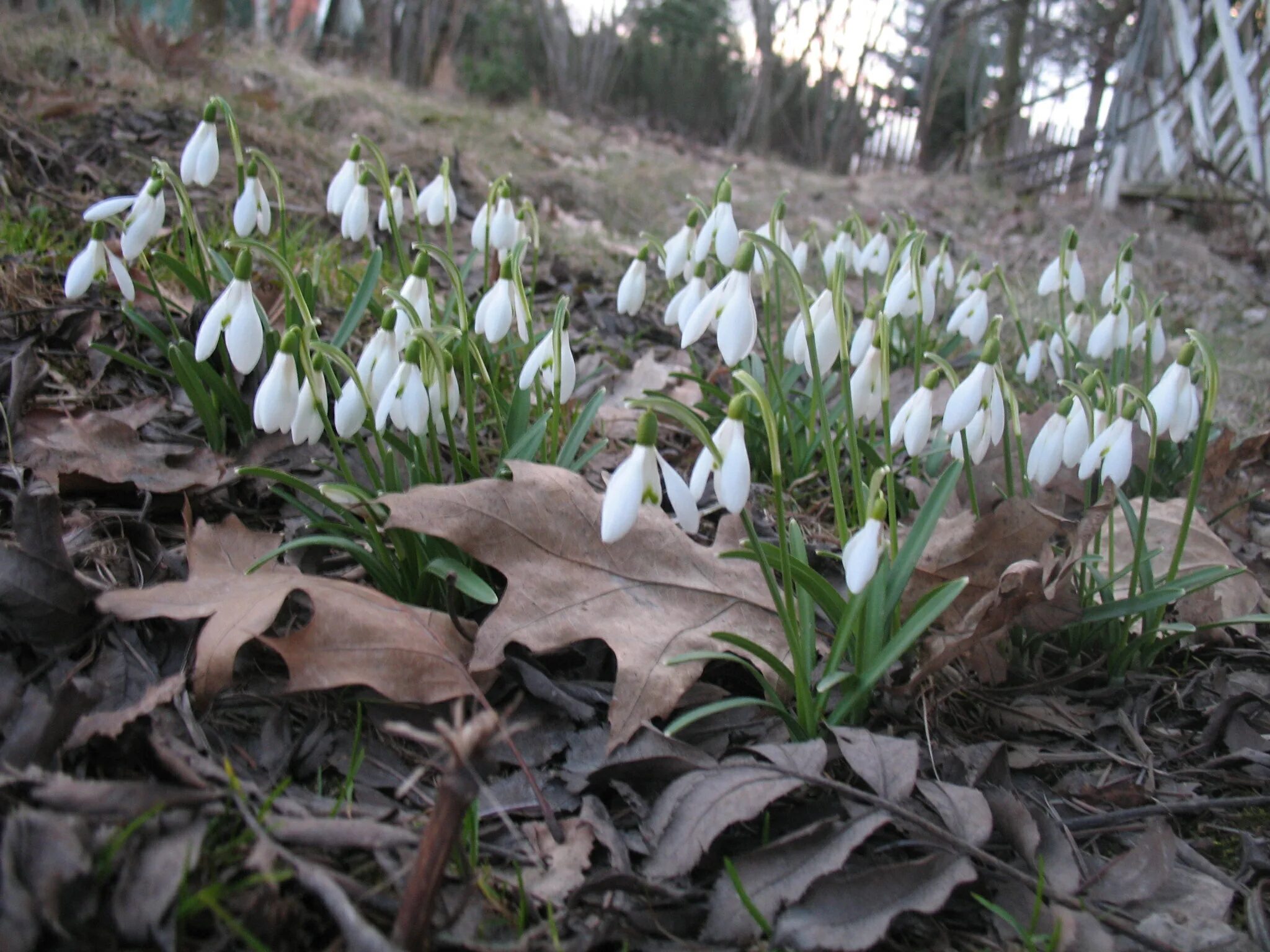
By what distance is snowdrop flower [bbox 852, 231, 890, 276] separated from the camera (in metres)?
2.91

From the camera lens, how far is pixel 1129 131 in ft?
25.2

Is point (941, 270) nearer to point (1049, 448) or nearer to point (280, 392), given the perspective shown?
point (1049, 448)

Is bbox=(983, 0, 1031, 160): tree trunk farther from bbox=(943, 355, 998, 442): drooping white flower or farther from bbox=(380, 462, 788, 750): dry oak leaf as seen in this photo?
bbox=(380, 462, 788, 750): dry oak leaf

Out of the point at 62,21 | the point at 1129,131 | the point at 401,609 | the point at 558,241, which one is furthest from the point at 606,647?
the point at 1129,131

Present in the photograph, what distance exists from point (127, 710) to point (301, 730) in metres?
0.27

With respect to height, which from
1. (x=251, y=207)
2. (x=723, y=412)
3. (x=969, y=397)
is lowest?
(x=723, y=412)

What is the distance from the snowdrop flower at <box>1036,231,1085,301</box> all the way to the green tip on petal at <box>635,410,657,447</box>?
1.76 m

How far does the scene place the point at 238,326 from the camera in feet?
5.50

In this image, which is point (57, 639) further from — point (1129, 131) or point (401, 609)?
point (1129, 131)

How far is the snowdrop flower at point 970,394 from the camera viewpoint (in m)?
1.56

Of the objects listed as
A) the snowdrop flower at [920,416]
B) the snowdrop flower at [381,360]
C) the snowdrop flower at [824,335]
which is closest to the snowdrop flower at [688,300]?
the snowdrop flower at [824,335]

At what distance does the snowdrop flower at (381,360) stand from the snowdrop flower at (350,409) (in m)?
0.05

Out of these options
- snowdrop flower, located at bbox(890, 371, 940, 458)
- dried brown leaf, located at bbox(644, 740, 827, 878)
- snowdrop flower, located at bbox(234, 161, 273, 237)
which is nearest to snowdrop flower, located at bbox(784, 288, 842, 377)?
snowdrop flower, located at bbox(890, 371, 940, 458)

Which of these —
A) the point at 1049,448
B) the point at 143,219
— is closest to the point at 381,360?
→ the point at 143,219
